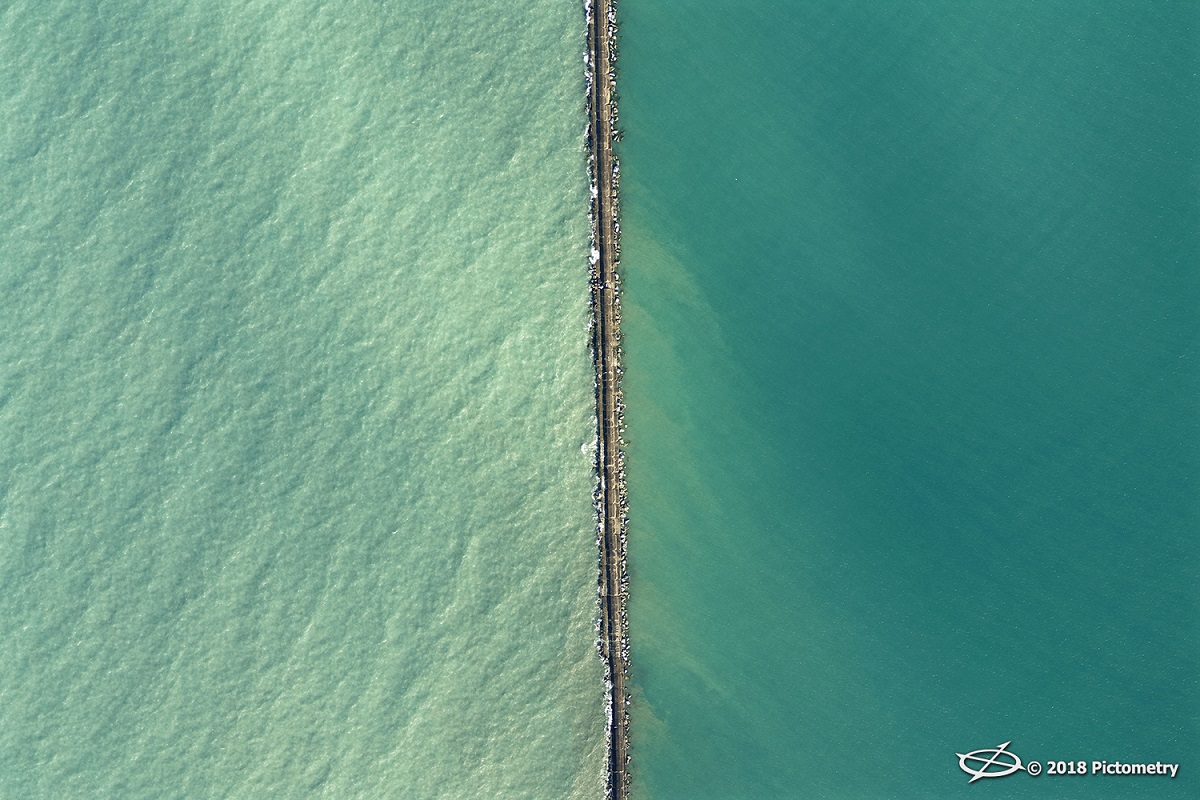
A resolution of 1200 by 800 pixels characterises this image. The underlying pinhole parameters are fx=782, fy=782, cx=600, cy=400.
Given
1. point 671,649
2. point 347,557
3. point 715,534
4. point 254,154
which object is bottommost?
point 347,557

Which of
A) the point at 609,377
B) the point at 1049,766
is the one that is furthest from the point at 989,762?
the point at 609,377

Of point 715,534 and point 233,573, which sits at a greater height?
point 715,534

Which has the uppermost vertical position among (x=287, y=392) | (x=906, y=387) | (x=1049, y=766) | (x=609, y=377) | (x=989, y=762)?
(x=906, y=387)

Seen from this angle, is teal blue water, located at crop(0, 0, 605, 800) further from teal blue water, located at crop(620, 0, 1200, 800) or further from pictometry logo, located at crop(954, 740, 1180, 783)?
pictometry logo, located at crop(954, 740, 1180, 783)

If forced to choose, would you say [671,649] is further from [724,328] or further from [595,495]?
[724,328]

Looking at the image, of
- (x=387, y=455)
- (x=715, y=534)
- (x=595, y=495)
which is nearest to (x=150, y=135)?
(x=387, y=455)

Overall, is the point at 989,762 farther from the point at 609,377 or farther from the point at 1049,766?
the point at 609,377
